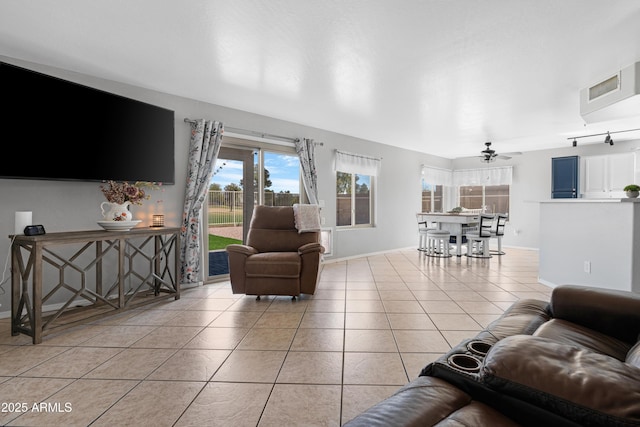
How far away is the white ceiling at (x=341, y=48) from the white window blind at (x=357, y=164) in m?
1.54

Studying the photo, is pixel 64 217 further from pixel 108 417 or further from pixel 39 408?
pixel 108 417

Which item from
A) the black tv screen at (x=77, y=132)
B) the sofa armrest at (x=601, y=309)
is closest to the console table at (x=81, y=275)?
the black tv screen at (x=77, y=132)

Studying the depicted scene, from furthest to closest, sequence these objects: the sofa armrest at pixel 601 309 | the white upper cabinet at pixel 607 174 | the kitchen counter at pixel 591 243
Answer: the white upper cabinet at pixel 607 174, the kitchen counter at pixel 591 243, the sofa armrest at pixel 601 309

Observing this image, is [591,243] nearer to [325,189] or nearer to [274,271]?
[274,271]

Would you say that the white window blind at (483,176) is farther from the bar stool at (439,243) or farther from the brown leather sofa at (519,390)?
the brown leather sofa at (519,390)

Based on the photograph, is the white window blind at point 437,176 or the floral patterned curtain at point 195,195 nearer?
the floral patterned curtain at point 195,195

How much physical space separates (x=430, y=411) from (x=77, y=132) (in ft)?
12.3

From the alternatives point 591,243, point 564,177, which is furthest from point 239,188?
point 564,177

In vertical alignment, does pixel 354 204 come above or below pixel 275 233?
above

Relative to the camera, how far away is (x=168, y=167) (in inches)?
151

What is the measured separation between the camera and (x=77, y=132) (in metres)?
3.09

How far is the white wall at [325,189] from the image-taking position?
10.3 ft

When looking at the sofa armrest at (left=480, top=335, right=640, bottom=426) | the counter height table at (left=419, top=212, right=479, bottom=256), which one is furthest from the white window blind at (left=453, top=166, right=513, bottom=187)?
the sofa armrest at (left=480, top=335, right=640, bottom=426)

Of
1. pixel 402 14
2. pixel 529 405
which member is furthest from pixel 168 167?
pixel 529 405
